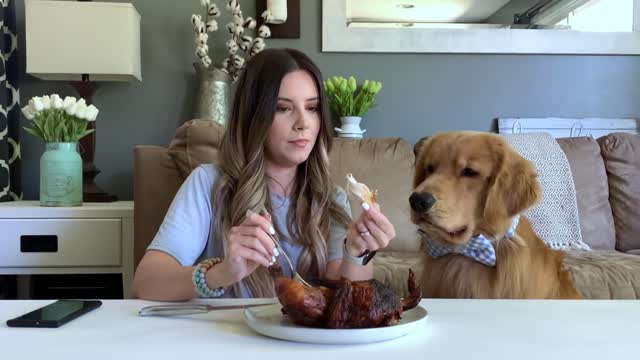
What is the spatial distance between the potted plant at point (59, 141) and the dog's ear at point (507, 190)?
1.71m

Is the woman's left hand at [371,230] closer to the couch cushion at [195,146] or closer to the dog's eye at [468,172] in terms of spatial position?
the dog's eye at [468,172]

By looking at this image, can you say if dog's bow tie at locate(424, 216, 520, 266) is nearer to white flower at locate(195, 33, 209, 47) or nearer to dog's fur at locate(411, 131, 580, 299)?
dog's fur at locate(411, 131, 580, 299)

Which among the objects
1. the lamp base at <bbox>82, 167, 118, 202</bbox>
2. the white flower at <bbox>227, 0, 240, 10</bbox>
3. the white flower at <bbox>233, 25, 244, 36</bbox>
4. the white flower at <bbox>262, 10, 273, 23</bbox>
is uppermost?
the white flower at <bbox>227, 0, 240, 10</bbox>

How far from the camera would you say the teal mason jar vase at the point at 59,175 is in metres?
2.42

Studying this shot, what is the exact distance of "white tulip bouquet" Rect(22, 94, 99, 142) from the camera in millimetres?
2396

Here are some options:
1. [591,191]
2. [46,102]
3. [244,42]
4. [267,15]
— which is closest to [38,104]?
[46,102]

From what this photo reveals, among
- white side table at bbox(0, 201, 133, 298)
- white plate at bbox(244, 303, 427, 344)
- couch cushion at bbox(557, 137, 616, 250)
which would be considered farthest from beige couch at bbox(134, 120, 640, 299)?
white plate at bbox(244, 303, 427, 344)

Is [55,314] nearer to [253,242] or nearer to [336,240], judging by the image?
[253,242]

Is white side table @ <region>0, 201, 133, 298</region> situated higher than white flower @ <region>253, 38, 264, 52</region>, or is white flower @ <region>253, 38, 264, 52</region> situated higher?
white flower @ <region>253, 38, 264, 52</region>

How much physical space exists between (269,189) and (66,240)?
1342 millimetres

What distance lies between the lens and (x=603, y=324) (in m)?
0.82

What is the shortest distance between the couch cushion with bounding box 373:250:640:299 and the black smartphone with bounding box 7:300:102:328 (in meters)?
1.19

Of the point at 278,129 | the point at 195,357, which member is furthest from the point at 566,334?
the point at 278,129

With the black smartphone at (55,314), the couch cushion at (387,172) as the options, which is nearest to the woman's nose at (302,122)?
the black smartphone at (55,314)
